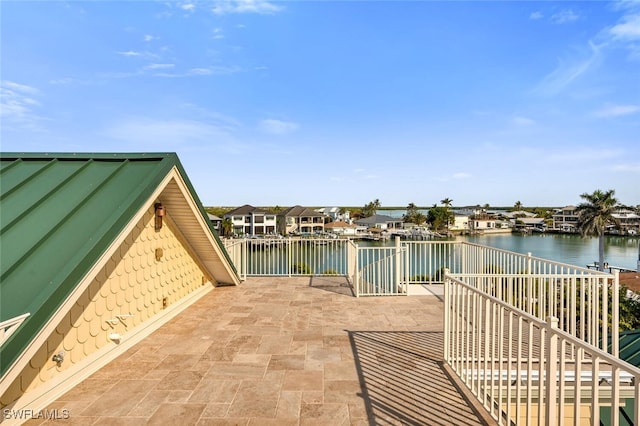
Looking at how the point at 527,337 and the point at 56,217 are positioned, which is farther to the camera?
the point at 56,217

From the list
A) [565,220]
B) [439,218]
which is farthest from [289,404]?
[565,220]

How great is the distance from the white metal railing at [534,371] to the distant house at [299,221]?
45.5 metres

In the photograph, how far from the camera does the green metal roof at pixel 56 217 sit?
235cm

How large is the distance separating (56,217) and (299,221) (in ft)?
153

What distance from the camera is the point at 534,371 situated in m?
3.43

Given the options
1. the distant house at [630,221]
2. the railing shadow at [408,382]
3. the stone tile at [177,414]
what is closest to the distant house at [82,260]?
the stone tile at [177,414]

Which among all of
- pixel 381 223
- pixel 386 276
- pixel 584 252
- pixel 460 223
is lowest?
pixel 584 252

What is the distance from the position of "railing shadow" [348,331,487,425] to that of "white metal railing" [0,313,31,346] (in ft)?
8.70

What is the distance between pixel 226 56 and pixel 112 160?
7.72m

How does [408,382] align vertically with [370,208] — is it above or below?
below

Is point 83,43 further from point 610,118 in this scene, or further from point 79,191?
point 610,118

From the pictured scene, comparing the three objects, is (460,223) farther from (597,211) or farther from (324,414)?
(324,414)

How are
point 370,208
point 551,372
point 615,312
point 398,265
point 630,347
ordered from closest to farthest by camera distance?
1. point 551,372
2. point 615,312
3. point 630,347
4. point 398,265
5. point 370,208

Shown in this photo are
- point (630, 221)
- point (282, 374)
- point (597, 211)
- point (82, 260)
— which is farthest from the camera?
point (630, 221)
